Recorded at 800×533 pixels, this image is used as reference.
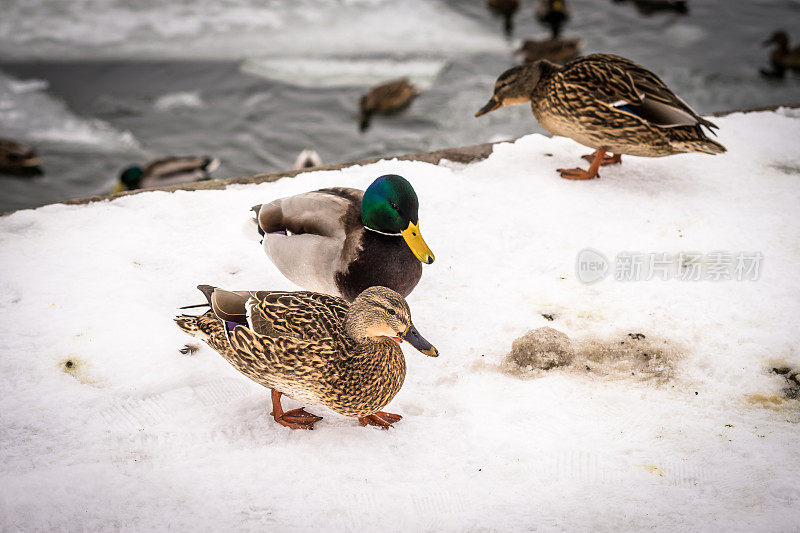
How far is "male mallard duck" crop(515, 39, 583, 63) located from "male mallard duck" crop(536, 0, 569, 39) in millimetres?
1241

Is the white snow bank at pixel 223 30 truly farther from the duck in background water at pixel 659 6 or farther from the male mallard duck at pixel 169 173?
the male mallard duck at pixel 169 173

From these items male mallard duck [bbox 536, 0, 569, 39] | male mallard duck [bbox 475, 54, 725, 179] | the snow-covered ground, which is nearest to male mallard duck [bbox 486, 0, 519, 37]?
male mallard duck [bbox 536, 0, 569, 39]

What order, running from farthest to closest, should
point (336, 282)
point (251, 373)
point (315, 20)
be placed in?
point (315, 20) → point (336, 282) → point (251, 373)

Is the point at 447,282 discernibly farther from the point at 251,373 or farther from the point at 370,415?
the point at 251,373

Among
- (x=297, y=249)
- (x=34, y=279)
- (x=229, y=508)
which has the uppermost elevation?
(x=297, y=249)

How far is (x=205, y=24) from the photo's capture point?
9.53m

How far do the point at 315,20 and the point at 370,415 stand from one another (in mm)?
8486

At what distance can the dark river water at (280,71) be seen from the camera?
7.79 m

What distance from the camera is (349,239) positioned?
278 centimetres

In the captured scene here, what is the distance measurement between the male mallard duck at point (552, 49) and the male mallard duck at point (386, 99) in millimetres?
1819

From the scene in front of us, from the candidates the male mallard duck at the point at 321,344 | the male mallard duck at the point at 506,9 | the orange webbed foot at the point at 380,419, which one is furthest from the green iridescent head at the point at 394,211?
the male mallard duck at the point at 506,9

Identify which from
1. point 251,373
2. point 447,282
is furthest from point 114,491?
point 447,282

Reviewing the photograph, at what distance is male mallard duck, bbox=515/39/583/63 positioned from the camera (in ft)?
28.8

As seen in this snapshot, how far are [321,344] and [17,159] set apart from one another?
6418mm
